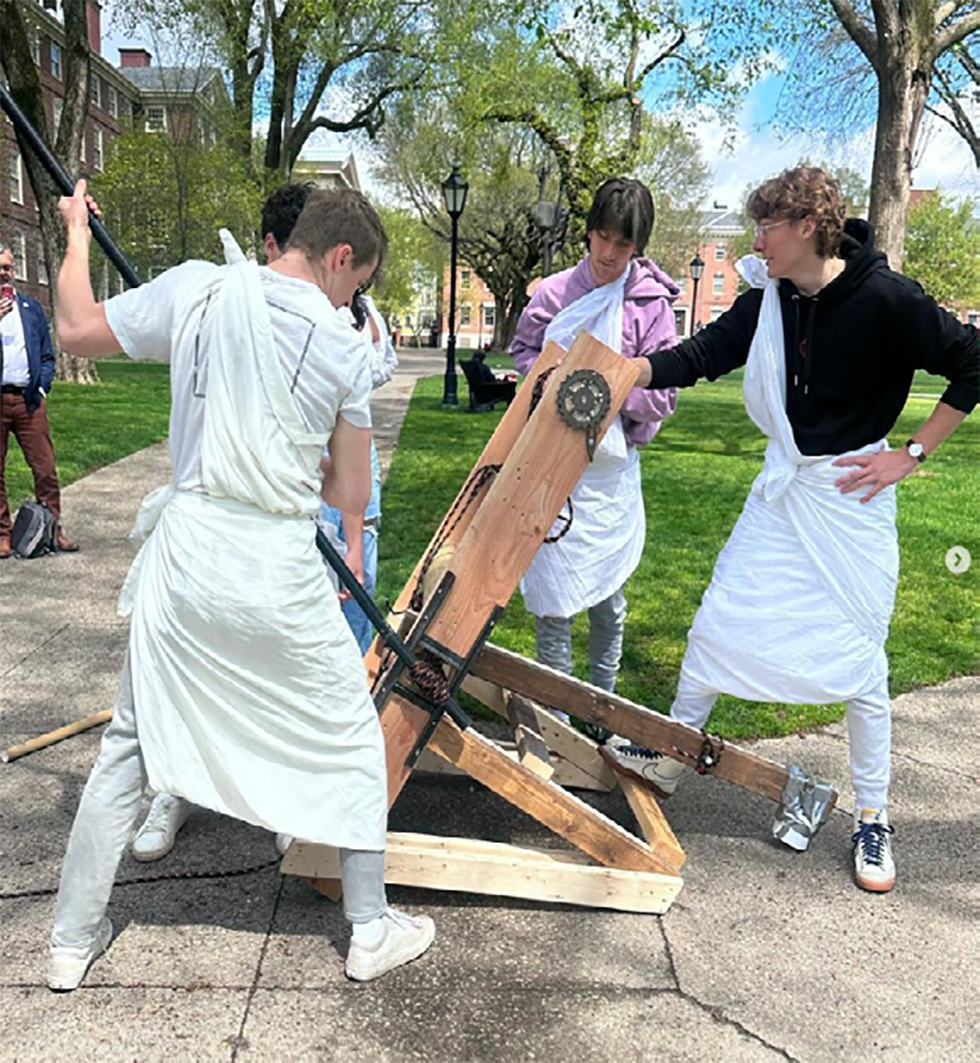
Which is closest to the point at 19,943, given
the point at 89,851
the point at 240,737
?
the point at 89,851

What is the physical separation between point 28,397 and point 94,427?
6.16m

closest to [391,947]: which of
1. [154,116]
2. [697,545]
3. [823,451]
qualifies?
[823,451]

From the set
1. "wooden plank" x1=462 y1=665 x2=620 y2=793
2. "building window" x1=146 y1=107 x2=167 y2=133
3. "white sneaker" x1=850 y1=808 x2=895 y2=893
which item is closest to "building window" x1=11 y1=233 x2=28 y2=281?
"building window" x1=146 y1=107 x2=167 y2=133

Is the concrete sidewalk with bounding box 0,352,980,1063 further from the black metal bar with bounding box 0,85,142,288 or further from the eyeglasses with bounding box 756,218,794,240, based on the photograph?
the eyeglasses with bounding box 756,218,794,240

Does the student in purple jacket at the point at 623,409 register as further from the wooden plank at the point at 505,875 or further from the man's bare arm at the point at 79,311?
the man's bare arm at the point at 79,311

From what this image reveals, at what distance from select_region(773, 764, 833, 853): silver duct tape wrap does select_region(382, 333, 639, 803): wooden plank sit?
4.06 ft

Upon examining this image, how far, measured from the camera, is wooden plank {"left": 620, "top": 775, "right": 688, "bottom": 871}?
9.25 feet

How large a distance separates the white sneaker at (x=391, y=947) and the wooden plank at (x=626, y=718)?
0.86 metres

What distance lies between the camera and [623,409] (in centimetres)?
345

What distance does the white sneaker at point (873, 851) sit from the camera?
290 cm

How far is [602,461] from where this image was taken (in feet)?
11.4

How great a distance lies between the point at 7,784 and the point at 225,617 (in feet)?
5.90

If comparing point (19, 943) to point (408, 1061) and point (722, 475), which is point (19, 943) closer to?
point (408, 1061)

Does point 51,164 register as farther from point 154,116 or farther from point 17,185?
point 17,185
